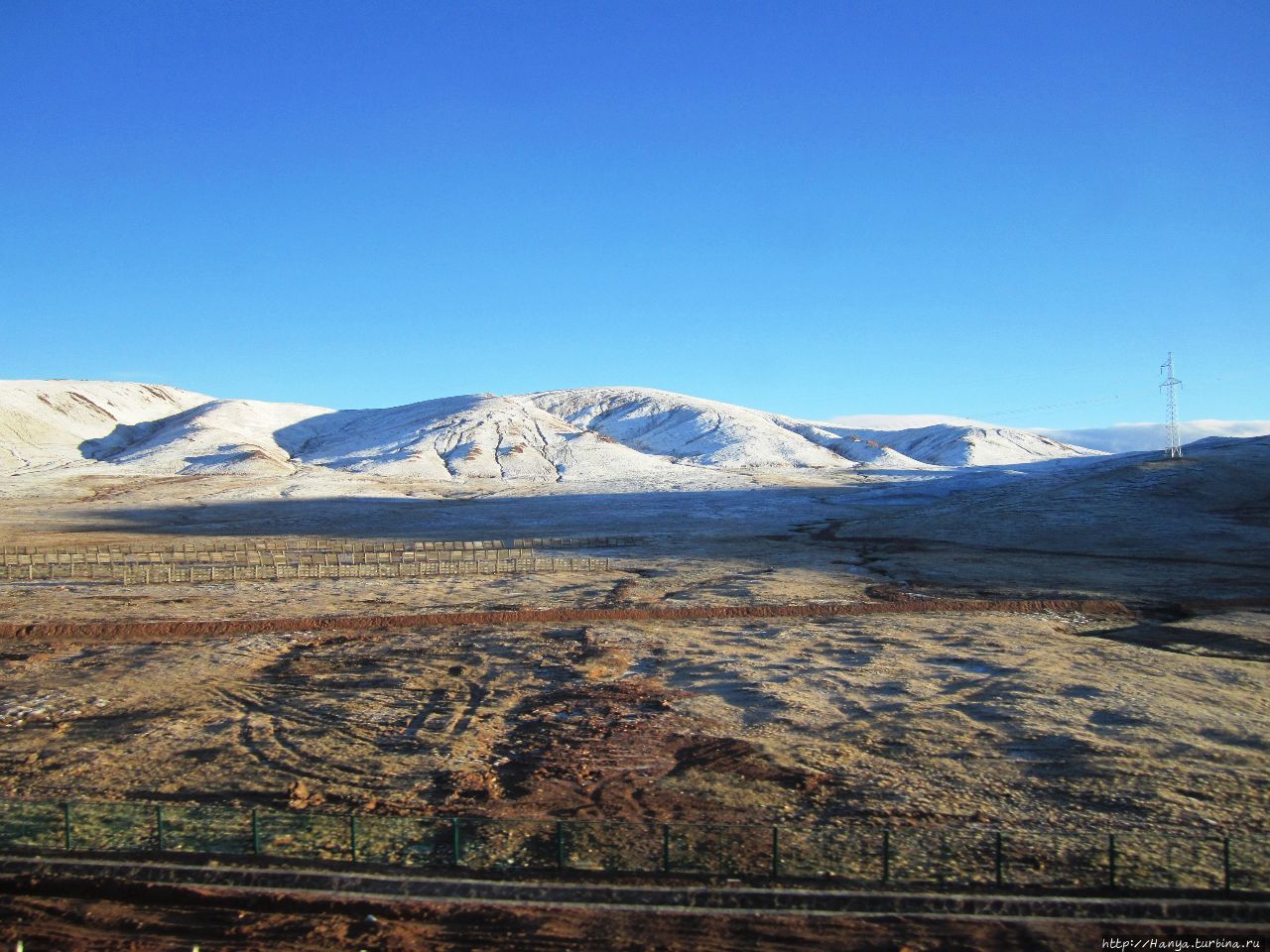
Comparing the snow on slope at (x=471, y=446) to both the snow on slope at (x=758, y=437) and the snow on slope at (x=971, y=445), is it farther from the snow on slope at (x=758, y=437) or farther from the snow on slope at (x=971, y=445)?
the snow on slope at (x=971, y=445)

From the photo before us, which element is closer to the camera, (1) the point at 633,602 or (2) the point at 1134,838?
(2) the point at 1134,838

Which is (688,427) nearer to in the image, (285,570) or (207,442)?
(207,442)

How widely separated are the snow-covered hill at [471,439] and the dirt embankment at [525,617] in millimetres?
67407

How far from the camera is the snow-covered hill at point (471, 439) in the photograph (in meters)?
120

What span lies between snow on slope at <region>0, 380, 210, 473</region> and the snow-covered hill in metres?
0.32

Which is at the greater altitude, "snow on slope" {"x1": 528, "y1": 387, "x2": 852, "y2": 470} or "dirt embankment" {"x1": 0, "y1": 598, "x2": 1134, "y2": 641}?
"snow on slope" {"x1": 528, "y1": 387, "x2": 852, "y2": 470}

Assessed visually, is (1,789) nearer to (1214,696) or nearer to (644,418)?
(1214,696)

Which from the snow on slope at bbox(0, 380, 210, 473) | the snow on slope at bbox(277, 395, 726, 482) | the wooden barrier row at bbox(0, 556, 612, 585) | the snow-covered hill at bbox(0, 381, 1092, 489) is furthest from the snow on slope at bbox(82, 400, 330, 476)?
the wooden barrier row at bbox(0, 556, 612, 585)

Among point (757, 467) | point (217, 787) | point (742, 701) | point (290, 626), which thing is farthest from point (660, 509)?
point (217, 787)

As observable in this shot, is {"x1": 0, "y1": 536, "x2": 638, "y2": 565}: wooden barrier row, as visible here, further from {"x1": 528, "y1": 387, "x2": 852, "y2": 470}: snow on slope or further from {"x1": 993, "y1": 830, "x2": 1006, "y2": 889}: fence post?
{"x1": 528, "y1": 387, "x2": 852, "y2": 470}: snow on slope

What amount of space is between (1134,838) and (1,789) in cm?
1805

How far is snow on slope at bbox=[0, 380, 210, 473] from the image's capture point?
12444 cm

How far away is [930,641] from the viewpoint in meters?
28.3

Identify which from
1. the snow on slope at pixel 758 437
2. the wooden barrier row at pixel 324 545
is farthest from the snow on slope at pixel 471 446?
the wooden barrier row at pixel 324 545
